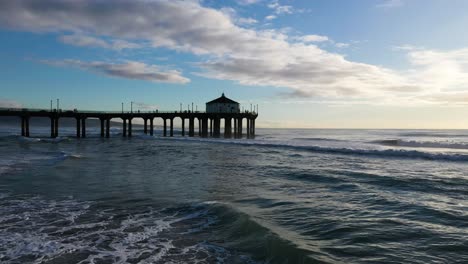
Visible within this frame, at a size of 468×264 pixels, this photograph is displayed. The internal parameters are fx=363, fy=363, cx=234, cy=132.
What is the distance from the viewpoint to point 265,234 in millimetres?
8016

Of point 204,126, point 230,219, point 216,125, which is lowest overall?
point 230,219

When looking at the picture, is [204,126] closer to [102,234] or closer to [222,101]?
[222,101]

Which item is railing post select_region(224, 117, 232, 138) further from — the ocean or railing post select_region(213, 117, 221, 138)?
the ocean

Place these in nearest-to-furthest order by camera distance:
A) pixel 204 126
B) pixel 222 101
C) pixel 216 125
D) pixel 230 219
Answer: pixel 230 219, pixel 222 101, pixel 216 125, pixel 204 126

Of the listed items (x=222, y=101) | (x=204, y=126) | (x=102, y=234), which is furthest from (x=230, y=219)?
(x=204, y=126)

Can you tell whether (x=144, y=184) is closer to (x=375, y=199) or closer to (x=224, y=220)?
(x=224, y=220)

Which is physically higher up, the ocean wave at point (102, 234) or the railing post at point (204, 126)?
the railing post at point (204, 126)

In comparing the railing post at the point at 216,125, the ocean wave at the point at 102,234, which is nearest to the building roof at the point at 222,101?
the railing post at the point at 216,125

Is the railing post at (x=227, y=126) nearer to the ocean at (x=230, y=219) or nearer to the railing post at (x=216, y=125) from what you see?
the railing post at (x=216, y=125)

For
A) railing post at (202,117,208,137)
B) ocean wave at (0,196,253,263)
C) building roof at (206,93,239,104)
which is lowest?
ocean wave at (0,196,253,263)

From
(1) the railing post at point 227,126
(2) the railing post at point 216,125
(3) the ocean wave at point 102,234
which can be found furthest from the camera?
(2) the railing post at point 216,125

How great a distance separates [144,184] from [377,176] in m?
11.2

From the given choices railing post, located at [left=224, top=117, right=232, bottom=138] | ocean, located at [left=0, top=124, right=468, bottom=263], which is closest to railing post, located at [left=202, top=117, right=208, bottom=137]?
railing post, located at [left=224, top=117, right=232, bottom=138]

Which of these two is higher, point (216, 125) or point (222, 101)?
point (222, 101)
